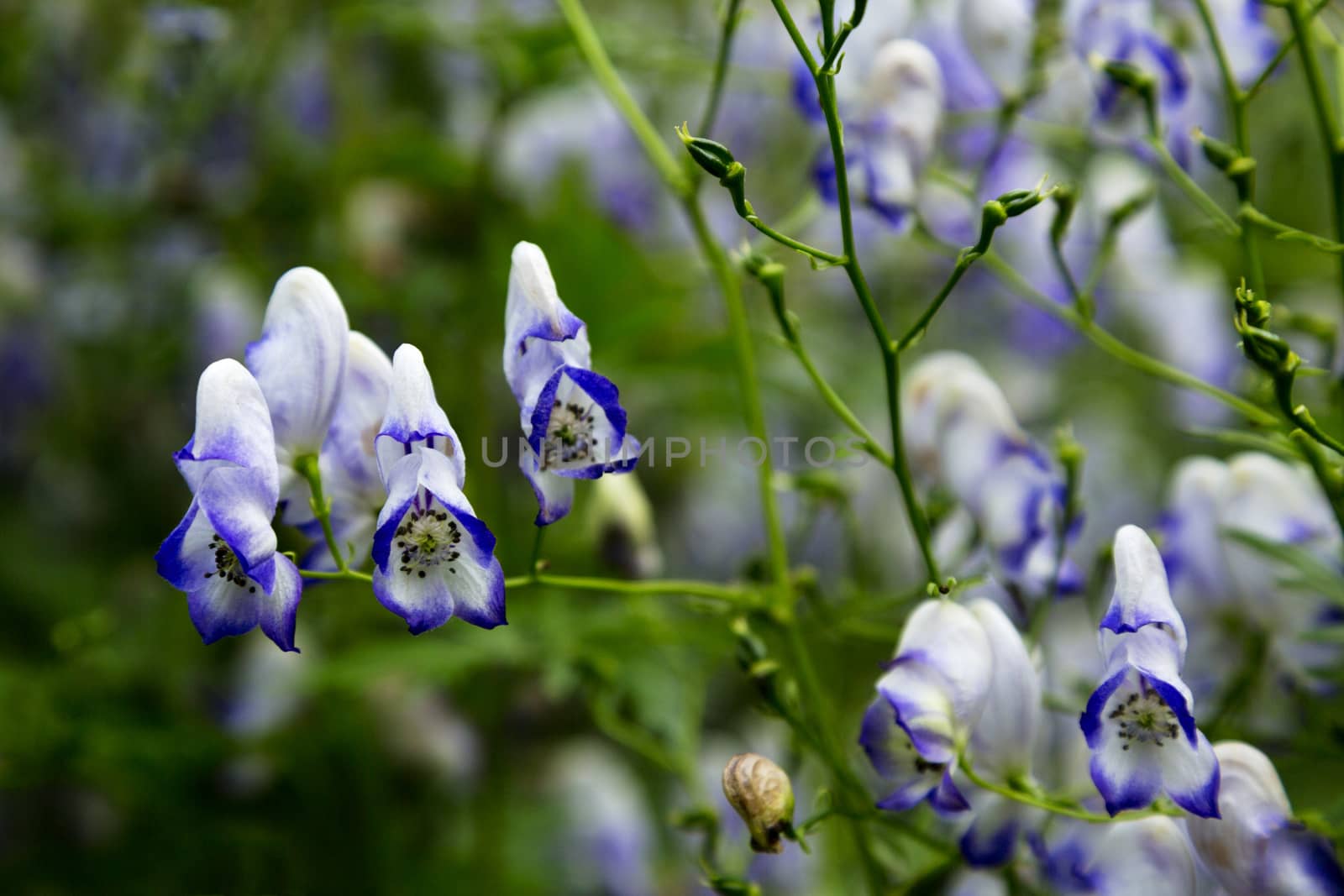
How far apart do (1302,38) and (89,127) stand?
115cm

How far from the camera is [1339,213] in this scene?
52 centimetres

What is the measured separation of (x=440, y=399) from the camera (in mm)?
946

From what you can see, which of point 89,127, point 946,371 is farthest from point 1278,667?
point 89,127

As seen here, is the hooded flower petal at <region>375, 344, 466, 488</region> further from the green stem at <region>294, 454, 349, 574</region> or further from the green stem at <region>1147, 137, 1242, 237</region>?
the green stem at <region>1147, 137, 1242, 237</region>

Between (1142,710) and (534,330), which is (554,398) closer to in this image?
A: (534,330)

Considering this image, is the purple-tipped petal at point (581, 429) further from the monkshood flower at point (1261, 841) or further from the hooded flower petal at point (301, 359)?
the monkshood flower at point (1261, 841)

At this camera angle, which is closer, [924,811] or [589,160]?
[924,811]

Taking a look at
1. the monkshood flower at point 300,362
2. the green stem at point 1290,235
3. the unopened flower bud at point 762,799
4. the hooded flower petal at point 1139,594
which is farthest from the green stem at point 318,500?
the green stem at point 1290,235

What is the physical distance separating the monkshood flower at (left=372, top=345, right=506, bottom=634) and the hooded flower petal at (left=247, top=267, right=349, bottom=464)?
0.20 feet

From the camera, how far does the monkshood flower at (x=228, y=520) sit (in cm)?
40

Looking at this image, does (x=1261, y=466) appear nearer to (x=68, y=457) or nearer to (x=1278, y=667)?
(x=1278, y=667)

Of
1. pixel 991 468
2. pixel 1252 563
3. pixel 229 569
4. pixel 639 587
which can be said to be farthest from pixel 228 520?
pixel 1252 563

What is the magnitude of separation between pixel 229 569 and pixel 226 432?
4 centimetres

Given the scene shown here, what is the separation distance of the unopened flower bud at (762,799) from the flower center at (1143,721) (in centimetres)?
12
